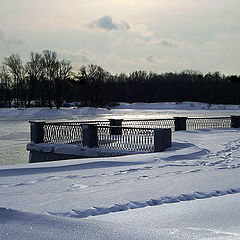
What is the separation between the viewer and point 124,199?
7148mm

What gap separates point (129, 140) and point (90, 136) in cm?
168

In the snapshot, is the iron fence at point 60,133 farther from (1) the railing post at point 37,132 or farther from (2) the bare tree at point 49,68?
(2) the bare tree at point 49,68

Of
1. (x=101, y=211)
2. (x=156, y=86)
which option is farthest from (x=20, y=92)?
(x=101, y=211)

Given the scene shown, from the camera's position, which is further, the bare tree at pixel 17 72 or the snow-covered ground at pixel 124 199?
the bare tree at pixel 17 72

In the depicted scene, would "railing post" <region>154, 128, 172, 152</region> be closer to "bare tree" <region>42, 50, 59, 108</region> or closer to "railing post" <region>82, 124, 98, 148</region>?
"railing post" <region>82, 124, 98, 148</region>

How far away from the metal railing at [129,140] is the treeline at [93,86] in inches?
2841

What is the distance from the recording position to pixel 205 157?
12.8 m

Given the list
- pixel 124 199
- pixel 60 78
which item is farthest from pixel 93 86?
pixel 124 199

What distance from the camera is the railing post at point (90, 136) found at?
17562 millimetres

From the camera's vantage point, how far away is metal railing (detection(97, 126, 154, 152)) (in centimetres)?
1656

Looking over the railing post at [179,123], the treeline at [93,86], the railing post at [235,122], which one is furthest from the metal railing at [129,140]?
the treeline at [93,86]

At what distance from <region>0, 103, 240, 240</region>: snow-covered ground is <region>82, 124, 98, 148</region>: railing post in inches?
198

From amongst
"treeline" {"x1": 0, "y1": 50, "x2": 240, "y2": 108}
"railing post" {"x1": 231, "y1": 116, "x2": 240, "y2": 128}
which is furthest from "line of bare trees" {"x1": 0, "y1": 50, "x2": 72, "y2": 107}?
"railing post" {"x1": 231, "y1": 116, "x2": 240, "y2": 128}

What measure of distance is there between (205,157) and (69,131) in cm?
910
